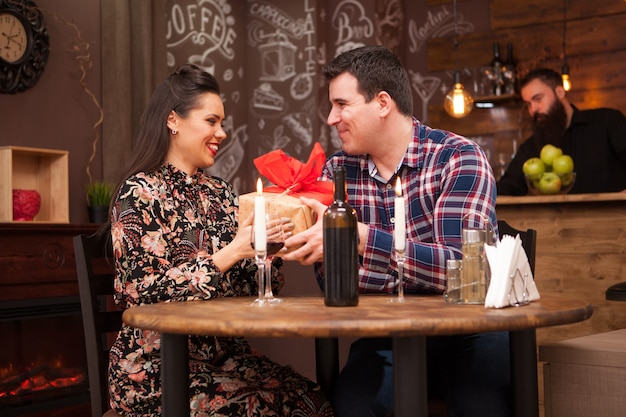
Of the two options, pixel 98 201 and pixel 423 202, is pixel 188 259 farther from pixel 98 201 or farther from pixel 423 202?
pixel 98 201

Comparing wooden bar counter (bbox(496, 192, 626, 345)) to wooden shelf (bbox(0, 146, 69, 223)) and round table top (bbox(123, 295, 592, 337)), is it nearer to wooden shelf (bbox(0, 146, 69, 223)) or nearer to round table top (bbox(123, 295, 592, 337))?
wooden shelf (bbox(0, 146, 69, 223))

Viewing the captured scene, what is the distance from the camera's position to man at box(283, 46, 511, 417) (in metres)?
1.98

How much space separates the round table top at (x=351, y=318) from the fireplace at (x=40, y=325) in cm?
197

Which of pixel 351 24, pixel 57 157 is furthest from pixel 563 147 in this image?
pixel 57 157

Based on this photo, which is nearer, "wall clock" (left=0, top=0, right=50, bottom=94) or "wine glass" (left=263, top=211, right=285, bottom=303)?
"wine glass" (left=263, top=211, right=285, bottom=303)

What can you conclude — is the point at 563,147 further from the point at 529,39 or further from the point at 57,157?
the point at 57,157

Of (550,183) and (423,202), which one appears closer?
(423,202)

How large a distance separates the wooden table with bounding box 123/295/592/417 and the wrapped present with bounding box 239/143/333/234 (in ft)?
0.71

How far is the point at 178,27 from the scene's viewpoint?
18.1 ft

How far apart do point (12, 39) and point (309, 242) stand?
272 cm

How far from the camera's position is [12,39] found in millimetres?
4035

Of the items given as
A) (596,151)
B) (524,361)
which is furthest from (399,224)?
(596,151)

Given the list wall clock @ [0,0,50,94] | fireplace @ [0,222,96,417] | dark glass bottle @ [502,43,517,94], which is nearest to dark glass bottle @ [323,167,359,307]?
fireplace @ [0,222,96,417]

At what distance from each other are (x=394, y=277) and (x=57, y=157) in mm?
2427
